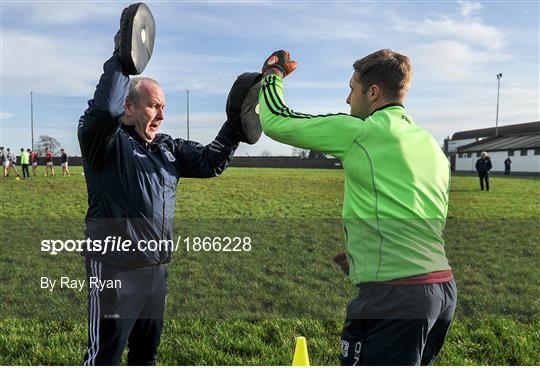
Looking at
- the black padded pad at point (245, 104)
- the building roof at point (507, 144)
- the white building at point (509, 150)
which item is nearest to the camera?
the black padded pad at point (245, 104)

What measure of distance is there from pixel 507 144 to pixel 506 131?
1543 cm

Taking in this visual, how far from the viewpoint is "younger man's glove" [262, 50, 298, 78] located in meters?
2.47

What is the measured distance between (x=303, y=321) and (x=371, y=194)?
2.65m

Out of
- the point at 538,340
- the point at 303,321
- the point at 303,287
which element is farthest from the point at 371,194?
the point at 303,287

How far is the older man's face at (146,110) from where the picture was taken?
278cm

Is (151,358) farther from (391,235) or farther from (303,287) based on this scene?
(303,287)

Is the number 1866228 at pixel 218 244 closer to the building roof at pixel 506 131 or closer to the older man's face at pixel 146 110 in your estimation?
the older man's face at pixel 146 110

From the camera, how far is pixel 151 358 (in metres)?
2.98

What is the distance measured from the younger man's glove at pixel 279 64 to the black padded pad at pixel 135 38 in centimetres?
63

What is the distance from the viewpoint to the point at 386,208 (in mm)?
2176

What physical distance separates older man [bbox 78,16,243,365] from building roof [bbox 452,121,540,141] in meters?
67.9

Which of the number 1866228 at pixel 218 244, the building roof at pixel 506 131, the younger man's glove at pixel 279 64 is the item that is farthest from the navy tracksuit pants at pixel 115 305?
the building roof at pixel 506 131

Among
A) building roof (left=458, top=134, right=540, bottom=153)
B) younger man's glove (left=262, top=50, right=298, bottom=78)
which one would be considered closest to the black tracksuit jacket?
younger man's glove (left=262, top=50, right=298, bottom=78)

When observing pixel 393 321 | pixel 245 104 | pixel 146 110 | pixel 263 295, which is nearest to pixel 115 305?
pixel 146 110
